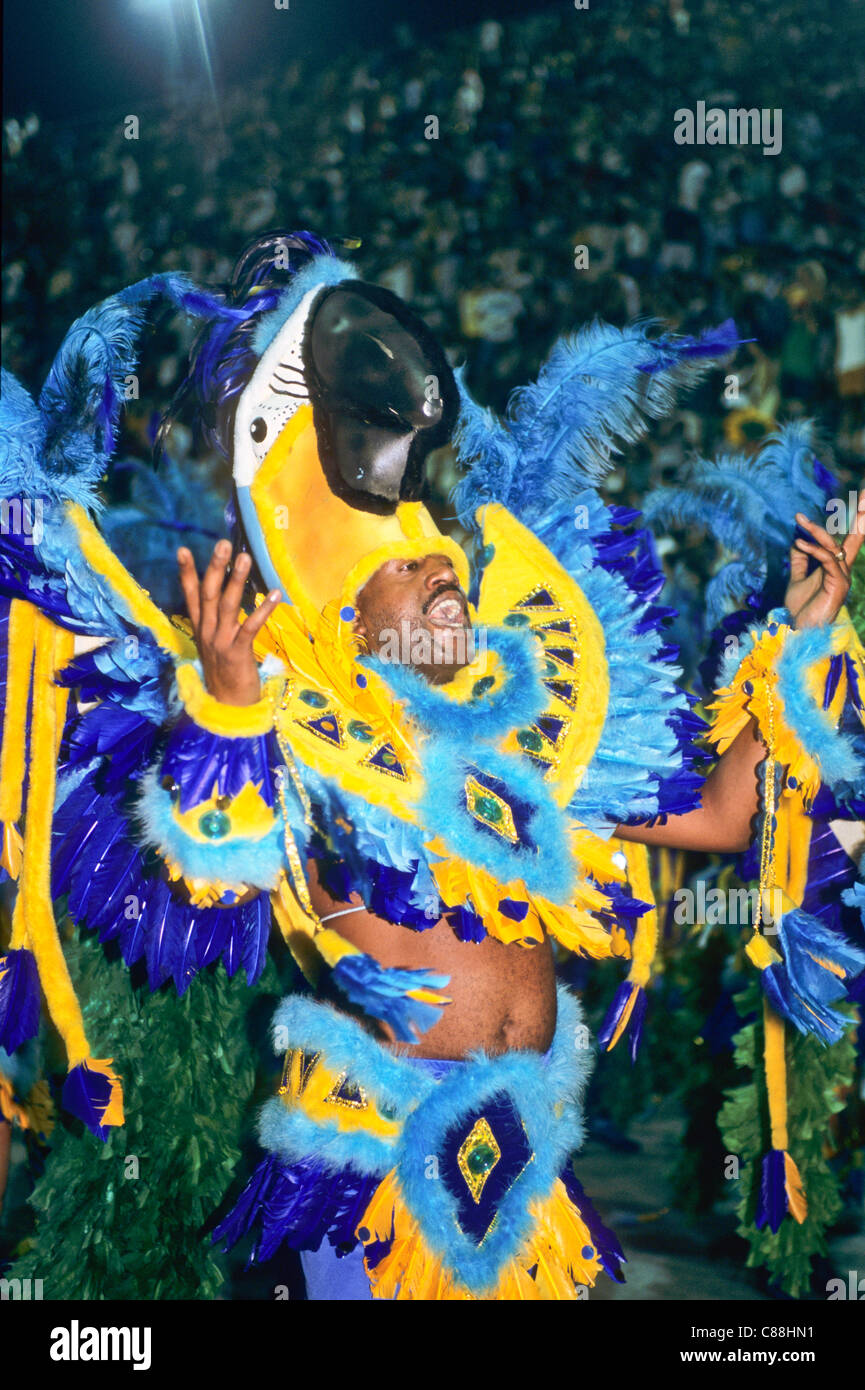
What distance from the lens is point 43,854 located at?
1.73 meters

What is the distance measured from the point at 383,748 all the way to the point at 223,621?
0.33m

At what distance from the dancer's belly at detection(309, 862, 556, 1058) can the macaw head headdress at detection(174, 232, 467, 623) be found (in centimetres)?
42

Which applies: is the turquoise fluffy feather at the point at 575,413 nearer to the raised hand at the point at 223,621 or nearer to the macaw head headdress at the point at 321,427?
the macaw head headdress at the point at 321,427

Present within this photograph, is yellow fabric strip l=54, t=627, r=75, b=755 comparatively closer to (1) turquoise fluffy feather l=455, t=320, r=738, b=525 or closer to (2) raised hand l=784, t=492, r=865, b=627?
(1) turquoise fluffy feather l=455, t=320, r=738, b=525

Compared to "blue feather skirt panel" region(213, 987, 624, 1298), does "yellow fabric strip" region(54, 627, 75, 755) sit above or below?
above

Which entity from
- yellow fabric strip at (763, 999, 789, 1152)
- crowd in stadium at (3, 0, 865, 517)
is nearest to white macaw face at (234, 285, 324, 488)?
crowd in stadium at (3, 0, 865, 517)

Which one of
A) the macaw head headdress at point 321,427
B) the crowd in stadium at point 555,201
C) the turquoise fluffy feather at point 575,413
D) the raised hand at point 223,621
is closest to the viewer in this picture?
the raised hand at point 223,621

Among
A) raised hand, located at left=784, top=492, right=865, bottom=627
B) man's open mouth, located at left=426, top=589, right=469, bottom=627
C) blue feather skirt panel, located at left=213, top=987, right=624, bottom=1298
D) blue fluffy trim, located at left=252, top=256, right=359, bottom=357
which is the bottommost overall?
blue feather skirt panel, located at left=213, top=987, right=624, bottom=1298

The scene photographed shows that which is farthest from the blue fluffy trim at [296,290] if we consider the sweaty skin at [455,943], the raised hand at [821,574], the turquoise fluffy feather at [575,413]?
the raised hand at [821,574]

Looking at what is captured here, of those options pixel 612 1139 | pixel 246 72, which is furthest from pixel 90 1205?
pixel 246 72

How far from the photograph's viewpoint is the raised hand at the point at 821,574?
185 centimetres

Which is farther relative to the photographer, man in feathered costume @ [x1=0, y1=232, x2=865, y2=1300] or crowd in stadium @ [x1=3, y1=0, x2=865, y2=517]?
crowd in stadium @ [x1=3, y1=0, x2=865, y2=517]

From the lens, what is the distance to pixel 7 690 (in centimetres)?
174

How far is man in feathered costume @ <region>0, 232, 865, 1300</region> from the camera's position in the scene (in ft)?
5.38
